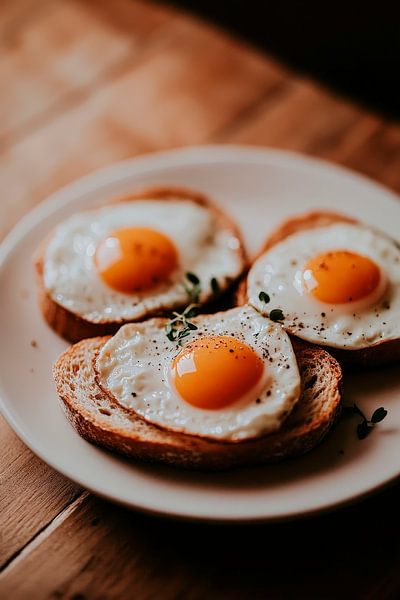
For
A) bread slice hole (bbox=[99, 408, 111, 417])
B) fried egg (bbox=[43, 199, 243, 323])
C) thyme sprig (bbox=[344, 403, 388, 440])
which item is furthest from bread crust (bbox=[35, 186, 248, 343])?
thyme sprig (bbox=[344, 403, 388, 440])

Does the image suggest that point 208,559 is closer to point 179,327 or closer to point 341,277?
point 179,327

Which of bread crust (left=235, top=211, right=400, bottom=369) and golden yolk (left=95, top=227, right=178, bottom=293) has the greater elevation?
golden yolk (left=95, top=227, right=178, bottom=293)

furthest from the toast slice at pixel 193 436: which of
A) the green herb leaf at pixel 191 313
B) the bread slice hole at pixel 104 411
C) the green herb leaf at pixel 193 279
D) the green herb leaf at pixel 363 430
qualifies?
the green herb leaf at pixel 193 279

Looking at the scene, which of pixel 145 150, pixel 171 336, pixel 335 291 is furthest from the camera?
pixel 145 150

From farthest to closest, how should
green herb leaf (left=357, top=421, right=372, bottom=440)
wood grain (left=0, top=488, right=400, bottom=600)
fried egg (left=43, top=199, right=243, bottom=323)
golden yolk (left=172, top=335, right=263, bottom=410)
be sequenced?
fried egg (left=43, top=199, right=243, bottom=323) → green herb leaf (left=357, top=421, right=372, bottom=440) → golden yolk (left=172, top=335, right=263, bottom=410) → wood grain (left=0, top=488, right=400, bottom=600)

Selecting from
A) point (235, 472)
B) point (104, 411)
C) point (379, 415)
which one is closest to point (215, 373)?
point (235, 472)

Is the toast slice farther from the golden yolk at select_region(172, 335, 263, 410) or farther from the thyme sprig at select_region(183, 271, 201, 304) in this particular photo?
the thyme sprig at select_region(183, 271, 201, 304)

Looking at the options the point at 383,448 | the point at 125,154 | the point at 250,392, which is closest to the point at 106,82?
the point at 125,154

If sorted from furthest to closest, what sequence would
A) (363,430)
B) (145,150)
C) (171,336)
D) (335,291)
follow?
(145,150) < (335,291) < (171,336) < (363,430)
